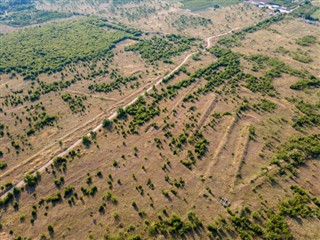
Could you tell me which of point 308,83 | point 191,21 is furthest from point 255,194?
point 191,21

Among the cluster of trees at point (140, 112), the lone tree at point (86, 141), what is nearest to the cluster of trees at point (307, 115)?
the cluster of trees at point (140, 112)

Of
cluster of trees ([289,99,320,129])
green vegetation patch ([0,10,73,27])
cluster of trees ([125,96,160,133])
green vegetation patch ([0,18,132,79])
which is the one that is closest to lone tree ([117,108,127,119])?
cluster of trees ([125,96,160,133])

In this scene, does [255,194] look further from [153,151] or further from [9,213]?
[9,213]

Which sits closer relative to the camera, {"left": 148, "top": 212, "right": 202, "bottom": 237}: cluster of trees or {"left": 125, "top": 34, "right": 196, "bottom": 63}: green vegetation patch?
{"left": 148, "top": 212, "right": 202, "bottom": 237}: cluster of trees

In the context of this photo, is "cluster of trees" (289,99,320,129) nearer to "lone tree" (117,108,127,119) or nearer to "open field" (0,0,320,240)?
"open field" (0,0,320,240)

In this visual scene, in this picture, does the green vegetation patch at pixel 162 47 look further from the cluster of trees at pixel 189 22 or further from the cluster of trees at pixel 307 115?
the cluster of trees at pixel 307 115

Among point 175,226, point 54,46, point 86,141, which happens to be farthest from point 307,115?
point 54,46
